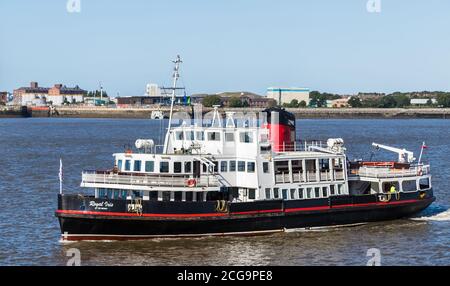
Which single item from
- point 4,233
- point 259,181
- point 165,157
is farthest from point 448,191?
point 4,233

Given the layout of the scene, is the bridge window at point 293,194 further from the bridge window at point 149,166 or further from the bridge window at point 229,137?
the bridge window at point 149,166

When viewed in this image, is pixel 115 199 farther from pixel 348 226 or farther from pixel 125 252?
pixel 348 226

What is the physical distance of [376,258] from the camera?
2964 cm

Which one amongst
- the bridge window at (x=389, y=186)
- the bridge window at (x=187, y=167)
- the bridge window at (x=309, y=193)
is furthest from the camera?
the bridge window at (x=389, y=186)

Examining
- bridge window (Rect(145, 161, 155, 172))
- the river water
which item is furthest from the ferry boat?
the river water

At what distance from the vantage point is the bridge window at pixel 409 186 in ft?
129

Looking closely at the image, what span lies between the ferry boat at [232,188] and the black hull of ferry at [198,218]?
42 millimetres

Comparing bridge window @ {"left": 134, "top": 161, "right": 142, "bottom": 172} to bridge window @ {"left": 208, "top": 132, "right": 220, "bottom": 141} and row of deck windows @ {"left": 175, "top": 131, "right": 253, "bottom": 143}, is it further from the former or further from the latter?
bridge window @ {"left": 208, "top": 132, "right": 220, "bottom": 141}

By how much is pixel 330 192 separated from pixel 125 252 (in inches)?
431

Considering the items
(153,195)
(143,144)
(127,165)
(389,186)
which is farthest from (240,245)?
(389,186)

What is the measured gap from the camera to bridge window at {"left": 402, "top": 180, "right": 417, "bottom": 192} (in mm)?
39219

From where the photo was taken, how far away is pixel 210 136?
35125 millimetres

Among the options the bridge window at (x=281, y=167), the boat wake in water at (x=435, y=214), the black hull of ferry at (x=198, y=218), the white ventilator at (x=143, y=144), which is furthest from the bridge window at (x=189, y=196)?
the boat wake in water at (x=435, y=214)

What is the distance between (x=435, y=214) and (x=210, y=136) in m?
13.5
